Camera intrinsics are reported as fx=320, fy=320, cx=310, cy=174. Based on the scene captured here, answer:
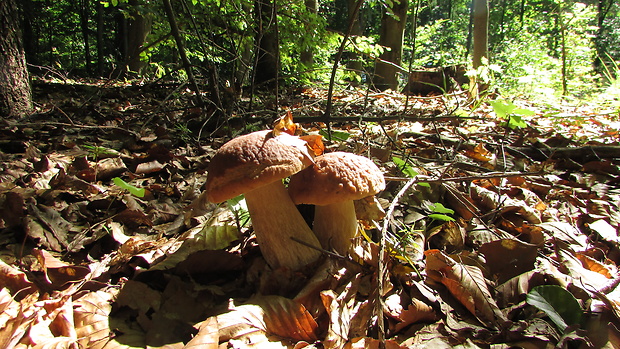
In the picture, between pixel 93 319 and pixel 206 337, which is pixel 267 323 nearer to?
pixel 206 337

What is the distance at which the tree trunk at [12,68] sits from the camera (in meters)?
3.58

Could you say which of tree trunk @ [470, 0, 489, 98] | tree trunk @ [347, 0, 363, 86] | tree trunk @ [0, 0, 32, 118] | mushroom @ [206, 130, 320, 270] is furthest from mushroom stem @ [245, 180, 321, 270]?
tree trunk @ [470, 0, 489, 98]

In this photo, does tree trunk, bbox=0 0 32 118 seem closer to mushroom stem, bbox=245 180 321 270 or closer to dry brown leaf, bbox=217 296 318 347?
mushroom stem, bbox=245 180 321 270

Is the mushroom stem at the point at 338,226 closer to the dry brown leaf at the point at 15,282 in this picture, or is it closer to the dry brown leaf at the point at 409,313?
the dry brown leaf at the point at 409,313

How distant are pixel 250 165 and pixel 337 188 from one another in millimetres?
413

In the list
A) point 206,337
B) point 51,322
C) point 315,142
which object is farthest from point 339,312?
point 51,322

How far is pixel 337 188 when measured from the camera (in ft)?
4.88

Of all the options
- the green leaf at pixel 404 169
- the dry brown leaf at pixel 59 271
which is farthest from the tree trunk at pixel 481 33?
the dry brown leaf at pixel 59 271

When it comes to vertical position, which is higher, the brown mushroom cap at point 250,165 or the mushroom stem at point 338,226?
the brown mushroom cap at point 250,165

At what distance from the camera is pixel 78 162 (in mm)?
2723

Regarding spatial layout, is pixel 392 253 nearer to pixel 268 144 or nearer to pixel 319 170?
pixel 319 170

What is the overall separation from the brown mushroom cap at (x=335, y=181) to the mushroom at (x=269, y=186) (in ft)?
0.30

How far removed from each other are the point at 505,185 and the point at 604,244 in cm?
77

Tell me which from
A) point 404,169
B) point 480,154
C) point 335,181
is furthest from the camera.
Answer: point 480,154
